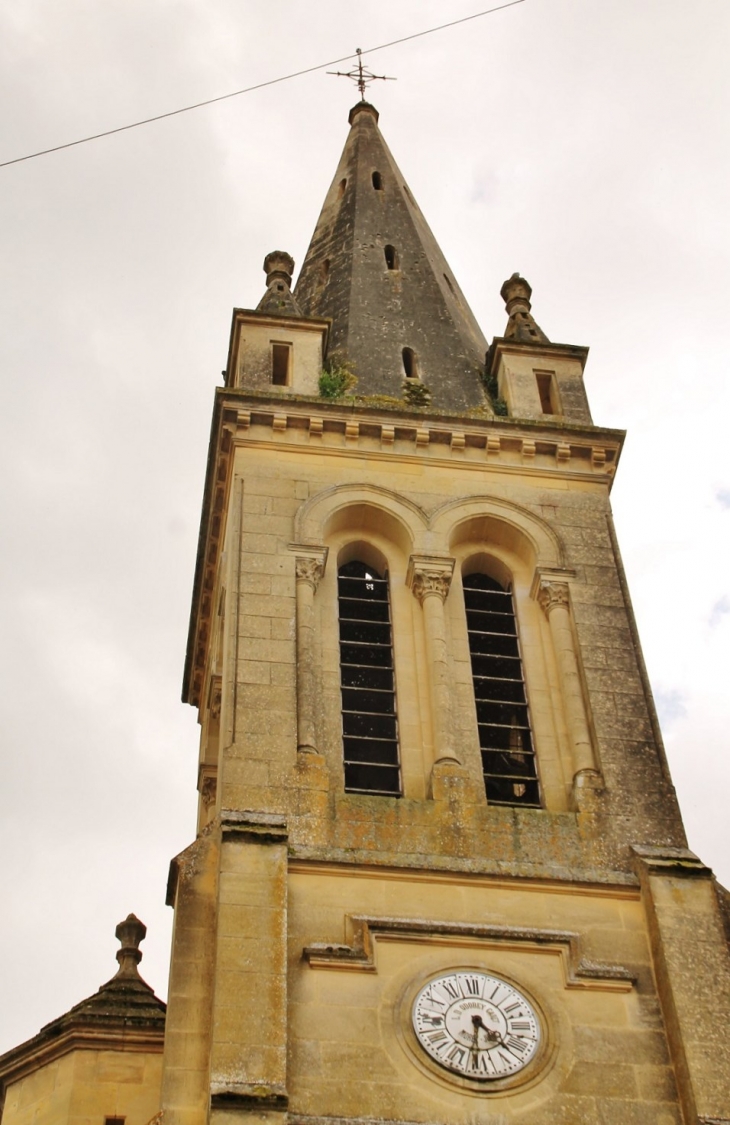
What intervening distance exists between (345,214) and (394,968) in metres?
17.4

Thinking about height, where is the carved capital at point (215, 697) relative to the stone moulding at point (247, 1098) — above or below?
above

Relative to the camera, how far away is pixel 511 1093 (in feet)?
51.0

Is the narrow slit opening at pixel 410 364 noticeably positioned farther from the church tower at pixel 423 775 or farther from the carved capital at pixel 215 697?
the carved capital at pixel 215 697

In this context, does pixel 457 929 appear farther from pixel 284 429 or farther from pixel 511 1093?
pixel 284 429

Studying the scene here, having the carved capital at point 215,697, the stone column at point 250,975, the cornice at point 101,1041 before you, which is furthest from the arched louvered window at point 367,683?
the cornice at point 101,1041

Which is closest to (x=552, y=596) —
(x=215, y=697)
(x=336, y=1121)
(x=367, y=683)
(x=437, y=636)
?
(x=437, y=636)

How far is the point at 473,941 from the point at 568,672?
14.3ft

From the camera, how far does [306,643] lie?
1958 cm

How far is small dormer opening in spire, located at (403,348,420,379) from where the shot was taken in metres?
25.4

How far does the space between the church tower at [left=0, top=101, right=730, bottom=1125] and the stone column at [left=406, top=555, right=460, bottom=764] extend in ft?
0.13

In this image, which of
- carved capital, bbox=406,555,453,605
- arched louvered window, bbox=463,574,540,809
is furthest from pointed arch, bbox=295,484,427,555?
arched louvered window, bbox=463,574,540,809

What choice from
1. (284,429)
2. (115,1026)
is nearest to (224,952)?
(115,1026)

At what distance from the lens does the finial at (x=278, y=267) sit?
26.6 meters

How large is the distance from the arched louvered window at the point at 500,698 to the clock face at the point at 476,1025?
2855mm
